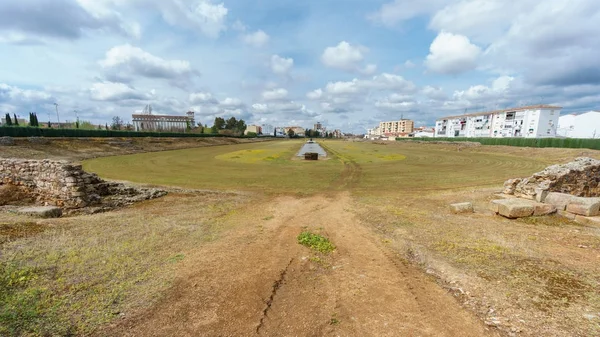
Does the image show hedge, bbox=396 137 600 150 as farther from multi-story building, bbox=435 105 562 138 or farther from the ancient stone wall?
the ancient stone wall

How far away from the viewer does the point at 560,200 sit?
11367mm

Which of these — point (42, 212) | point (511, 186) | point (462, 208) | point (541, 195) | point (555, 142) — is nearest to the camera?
point (42, 212)

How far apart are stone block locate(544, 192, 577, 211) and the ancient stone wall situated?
1030mm

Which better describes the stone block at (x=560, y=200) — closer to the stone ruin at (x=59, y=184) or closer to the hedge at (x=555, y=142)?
the stone ruin at (x=59, y=184)

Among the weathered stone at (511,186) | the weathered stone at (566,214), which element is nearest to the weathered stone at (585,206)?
the weathered stone at (566,214)

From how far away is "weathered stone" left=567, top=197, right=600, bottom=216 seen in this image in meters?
10.4

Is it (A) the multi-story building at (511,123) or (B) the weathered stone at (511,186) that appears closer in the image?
(B) the weathered stone at (511,186)

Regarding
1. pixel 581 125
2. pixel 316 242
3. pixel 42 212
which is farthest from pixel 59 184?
pixel 581 125

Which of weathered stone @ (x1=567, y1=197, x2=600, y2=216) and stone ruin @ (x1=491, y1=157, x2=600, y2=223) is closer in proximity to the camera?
weathered stone @ (x1=567, y1=197, x2=600, y2=216)

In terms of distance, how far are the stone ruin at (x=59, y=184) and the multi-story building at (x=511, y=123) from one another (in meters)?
121

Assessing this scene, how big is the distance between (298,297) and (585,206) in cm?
1292

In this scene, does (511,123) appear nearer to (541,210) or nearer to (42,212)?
(541,210)

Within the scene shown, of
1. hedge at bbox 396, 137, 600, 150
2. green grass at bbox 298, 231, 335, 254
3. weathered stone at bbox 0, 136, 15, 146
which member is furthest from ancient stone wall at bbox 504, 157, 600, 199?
weathered stone at bbox 0, 136, 15, 146

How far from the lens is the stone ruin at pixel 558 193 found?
1077 cm
